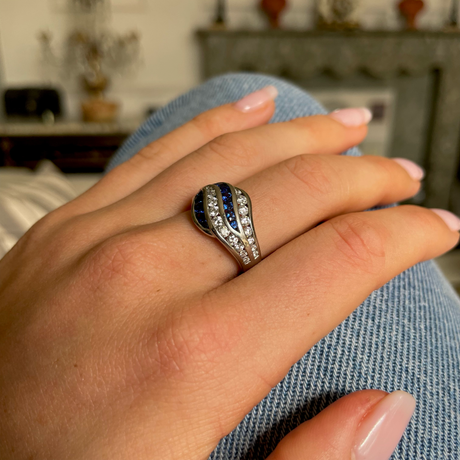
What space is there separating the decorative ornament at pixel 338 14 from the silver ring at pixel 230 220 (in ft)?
9.70

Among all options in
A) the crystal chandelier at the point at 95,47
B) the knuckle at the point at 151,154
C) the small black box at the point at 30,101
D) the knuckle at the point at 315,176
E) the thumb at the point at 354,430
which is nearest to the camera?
the thumb at the point at 354,430

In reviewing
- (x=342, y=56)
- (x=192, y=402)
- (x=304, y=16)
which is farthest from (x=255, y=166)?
(x=304, y=16)

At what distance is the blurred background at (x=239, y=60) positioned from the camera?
282cm

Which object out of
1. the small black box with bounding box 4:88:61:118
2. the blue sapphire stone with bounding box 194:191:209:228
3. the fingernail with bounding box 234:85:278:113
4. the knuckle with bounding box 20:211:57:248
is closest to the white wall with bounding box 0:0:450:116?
the small black box with bounding box 4:88:61:118

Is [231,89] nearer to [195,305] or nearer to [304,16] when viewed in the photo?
[195,305]

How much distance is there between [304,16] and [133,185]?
304 centimetres

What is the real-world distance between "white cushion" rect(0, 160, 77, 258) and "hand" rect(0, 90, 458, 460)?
0.48ft

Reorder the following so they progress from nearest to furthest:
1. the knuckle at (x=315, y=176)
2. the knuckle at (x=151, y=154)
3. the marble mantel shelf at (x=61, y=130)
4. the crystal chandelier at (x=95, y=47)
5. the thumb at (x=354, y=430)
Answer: the thumb at (x=354, y=430), the knuckle at (x=315, y=176), the knuckle at (x=151, y=154), the marble mantel shelf at (x=61, y=130), the crystal chandelier at (x=95, y=47)

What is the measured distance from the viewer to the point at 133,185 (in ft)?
1.72

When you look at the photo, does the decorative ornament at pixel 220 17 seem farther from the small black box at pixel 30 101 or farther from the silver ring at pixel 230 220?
the silver ring at pixel 230 220

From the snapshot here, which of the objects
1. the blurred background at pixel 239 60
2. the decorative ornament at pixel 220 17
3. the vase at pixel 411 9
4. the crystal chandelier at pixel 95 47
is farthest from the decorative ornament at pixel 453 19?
the crystal chandelier at pixel 95 47

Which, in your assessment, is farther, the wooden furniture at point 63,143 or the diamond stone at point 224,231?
the wooden furniture at point 63,143

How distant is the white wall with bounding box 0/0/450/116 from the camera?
9.71 feet

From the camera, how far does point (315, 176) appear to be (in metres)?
0.42
